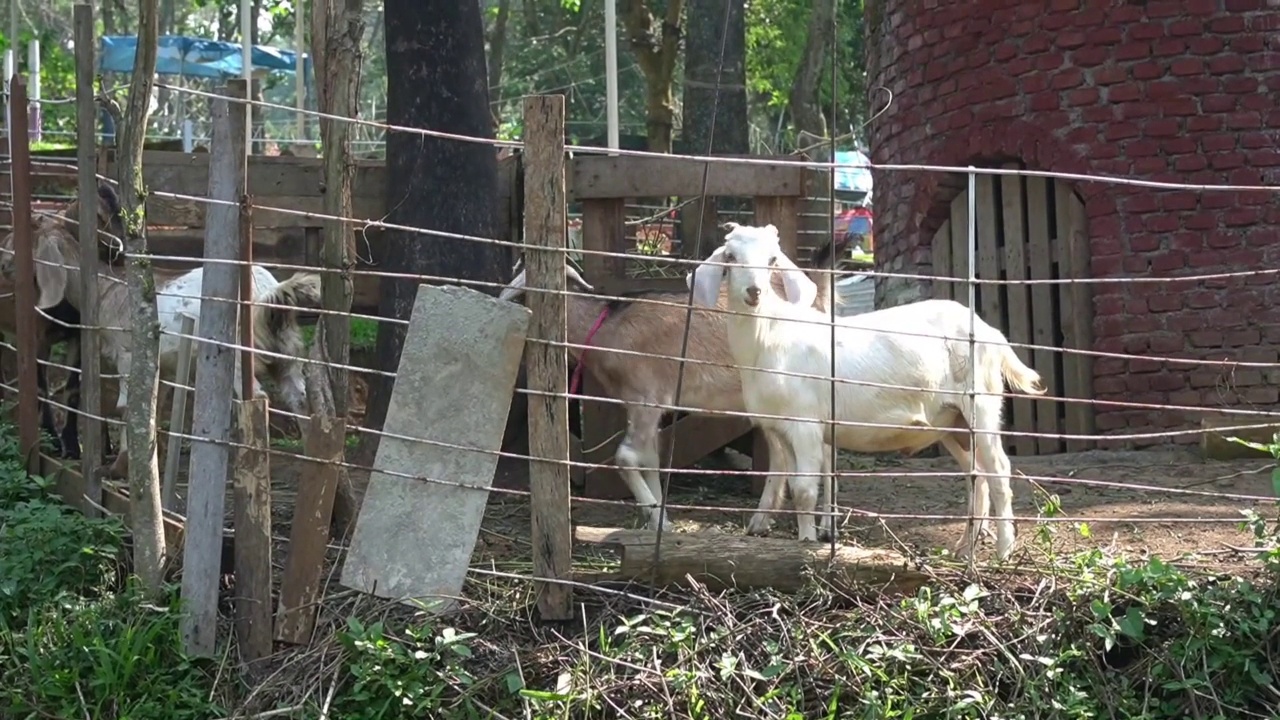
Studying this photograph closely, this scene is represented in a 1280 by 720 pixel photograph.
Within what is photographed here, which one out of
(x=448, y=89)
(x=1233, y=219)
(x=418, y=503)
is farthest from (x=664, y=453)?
(x=1233, y=219)

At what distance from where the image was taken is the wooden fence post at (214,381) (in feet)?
19.4

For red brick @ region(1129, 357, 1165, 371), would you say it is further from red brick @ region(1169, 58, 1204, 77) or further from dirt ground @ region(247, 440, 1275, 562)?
red brick @ region(1169, 58, 1204, 77)

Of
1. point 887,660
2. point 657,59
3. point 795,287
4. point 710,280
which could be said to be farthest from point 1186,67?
point 657,59

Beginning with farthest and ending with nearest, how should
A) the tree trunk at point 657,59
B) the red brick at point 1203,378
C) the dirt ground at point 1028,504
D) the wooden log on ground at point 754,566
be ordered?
1. the tree trunk at point 657,59
2. the red brick at point 1203,378
3. the dirt ground at point 1028,504
4. the wooden log on ground at point 754,566

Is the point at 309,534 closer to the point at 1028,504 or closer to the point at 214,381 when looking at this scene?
the point at 214,381

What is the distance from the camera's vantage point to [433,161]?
8047mm

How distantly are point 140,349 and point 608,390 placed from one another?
2.95 meters

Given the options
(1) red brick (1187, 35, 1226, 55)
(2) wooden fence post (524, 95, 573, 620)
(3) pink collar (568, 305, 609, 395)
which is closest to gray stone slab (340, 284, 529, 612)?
(2) wooden fence post (524, 95, 573, 620)

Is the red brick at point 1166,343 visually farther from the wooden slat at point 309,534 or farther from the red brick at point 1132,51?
the wooden slat at point 309,534

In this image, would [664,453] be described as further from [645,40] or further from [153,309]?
[645,40]

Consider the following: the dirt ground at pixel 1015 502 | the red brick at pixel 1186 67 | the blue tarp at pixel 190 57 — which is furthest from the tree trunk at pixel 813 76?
the dirt ground at pixel 1015 502

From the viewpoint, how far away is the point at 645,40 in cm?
1650

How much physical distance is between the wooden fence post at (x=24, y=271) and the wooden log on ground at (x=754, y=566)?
3.23 metres

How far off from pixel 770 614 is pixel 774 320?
1972 mm
